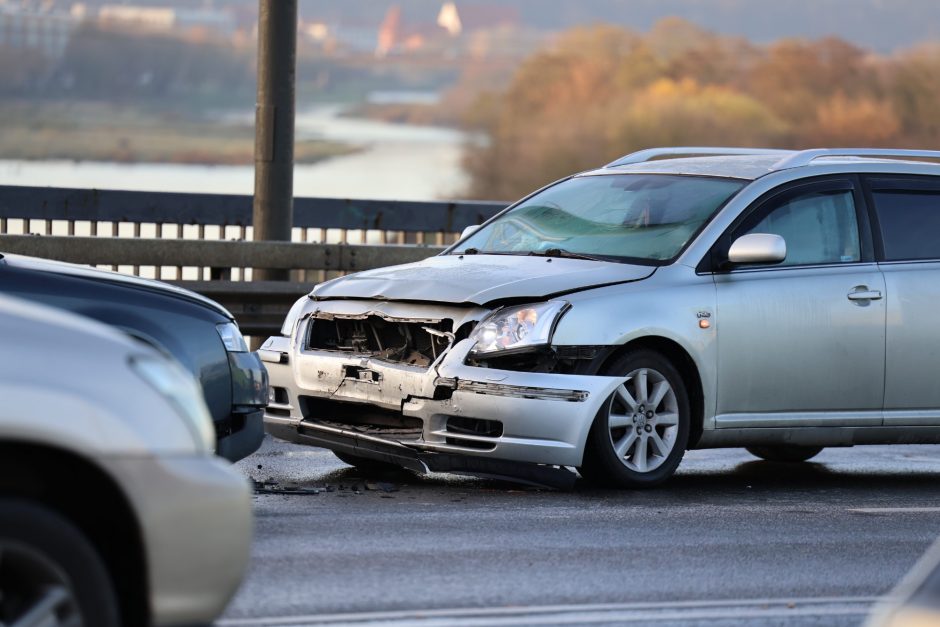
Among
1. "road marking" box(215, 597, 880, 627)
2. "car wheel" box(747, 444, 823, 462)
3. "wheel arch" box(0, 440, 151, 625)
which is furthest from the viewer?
"car wheel" box(747, 444, 823, 462)

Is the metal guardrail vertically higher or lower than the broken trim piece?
higher

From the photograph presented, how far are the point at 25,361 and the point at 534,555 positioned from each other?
10.2ft

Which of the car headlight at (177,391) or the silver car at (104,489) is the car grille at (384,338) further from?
the silver car at (104,489)

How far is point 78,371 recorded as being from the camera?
391 centimetres

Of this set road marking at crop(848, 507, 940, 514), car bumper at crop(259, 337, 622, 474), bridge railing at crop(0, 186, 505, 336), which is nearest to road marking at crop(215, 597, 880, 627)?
car bumper at crop(259, 337, 622, 474)

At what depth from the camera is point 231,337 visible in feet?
24.5

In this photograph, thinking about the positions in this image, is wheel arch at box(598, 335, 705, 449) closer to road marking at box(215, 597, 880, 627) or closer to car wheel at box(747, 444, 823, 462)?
car wheel at box(747, 444, 823, 462)

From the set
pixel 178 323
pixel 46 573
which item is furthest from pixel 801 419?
pixel 46 573

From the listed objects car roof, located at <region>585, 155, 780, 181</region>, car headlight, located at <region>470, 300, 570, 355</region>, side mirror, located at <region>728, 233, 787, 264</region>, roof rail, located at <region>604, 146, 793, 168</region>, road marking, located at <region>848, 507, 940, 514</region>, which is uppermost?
roof rail, located at <region>604, 146, 793, 168</region>

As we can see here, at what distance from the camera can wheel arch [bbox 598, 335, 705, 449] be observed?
829 cm

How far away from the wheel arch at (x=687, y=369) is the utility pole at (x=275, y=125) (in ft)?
16.2

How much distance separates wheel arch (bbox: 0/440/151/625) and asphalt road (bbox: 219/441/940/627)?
1.26 m

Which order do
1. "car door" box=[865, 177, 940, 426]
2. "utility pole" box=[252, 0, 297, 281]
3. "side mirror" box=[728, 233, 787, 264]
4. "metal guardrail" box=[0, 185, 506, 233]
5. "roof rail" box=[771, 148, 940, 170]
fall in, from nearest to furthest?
"side mirror" box=[728, 233, 787, 264]
"car door" box=[865, 177, 940, 426]
"roof rail" box=[771, 148, 940, 170]
"utility pole" box=[252, 0, 297, 281]
"metal guardrail" box=[0, 185, 506, 233]

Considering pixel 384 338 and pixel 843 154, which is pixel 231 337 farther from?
pixel 843 154
